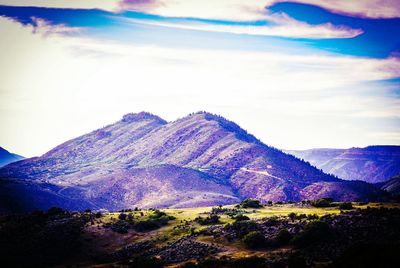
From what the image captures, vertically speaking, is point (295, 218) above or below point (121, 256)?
above

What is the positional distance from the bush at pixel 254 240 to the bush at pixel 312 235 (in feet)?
19.9

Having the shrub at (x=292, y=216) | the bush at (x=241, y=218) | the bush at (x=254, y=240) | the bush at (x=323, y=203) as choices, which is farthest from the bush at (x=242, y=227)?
the bush at (x=323, y=203)

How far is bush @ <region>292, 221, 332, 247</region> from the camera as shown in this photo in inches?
2901

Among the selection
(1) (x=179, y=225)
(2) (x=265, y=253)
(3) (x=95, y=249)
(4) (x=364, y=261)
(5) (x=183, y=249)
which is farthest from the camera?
(1) (x=179, y=225)

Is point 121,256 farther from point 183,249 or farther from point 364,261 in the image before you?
point 364,261

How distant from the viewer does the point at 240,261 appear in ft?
224

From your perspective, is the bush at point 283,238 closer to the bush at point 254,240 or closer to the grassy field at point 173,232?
the bush at point 254,240

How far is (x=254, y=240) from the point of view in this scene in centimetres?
7900

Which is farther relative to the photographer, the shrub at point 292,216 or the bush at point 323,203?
the bush at point 323,203

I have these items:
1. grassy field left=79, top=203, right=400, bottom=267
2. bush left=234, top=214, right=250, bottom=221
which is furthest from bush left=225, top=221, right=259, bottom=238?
bush left=234, top=214, right=250, bottom=221

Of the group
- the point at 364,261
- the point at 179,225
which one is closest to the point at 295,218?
the point at 179,225

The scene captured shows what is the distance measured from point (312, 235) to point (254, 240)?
9996mm

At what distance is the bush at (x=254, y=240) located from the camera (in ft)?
259

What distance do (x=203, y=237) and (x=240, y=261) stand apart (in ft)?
60.1
